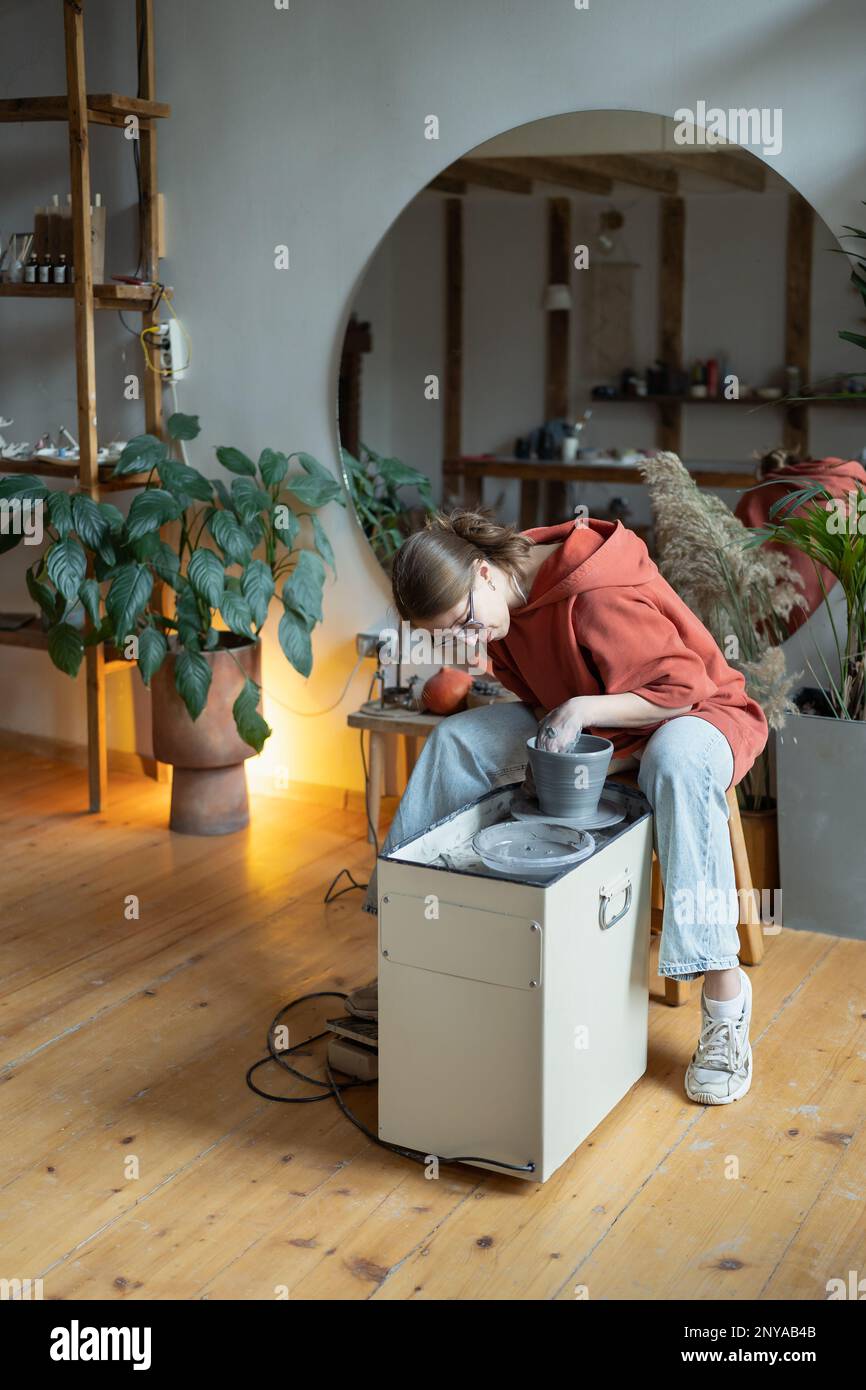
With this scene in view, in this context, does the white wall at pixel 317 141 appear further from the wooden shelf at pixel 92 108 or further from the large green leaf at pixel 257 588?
the large green leaf at pixel 257 588

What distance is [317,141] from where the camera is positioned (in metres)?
3.61

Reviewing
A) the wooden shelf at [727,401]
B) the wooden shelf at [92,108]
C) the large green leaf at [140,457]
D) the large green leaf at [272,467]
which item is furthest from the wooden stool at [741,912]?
the wooden shelf at [92,108]

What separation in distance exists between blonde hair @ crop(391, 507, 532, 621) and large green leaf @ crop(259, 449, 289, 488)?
135cm

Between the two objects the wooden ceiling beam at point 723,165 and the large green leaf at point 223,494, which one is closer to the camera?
the wooden ceiling beam at point 723,165

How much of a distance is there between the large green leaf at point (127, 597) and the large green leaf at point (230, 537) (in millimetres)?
201

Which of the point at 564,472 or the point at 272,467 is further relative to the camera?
the point at 272,467

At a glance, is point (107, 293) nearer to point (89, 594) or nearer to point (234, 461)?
point (234, 461)

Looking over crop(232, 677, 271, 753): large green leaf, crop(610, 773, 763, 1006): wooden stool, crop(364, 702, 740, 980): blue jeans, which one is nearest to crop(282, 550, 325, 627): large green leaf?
crop(232, 677, 271, 753): large green leaf

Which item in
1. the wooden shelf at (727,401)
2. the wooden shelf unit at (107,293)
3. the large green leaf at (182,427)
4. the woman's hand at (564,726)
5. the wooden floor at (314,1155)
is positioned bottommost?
the wooden floor at (314,1155)

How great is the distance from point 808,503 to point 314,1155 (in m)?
1.68

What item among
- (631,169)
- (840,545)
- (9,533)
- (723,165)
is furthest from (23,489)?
(840,545)

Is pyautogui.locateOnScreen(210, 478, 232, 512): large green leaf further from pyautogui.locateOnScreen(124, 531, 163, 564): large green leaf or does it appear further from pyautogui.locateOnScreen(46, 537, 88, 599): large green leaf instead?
pyautogui.locateOnScreen(46, 537, 88, 599): large green leaf

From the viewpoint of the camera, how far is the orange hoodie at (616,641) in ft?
7.70
